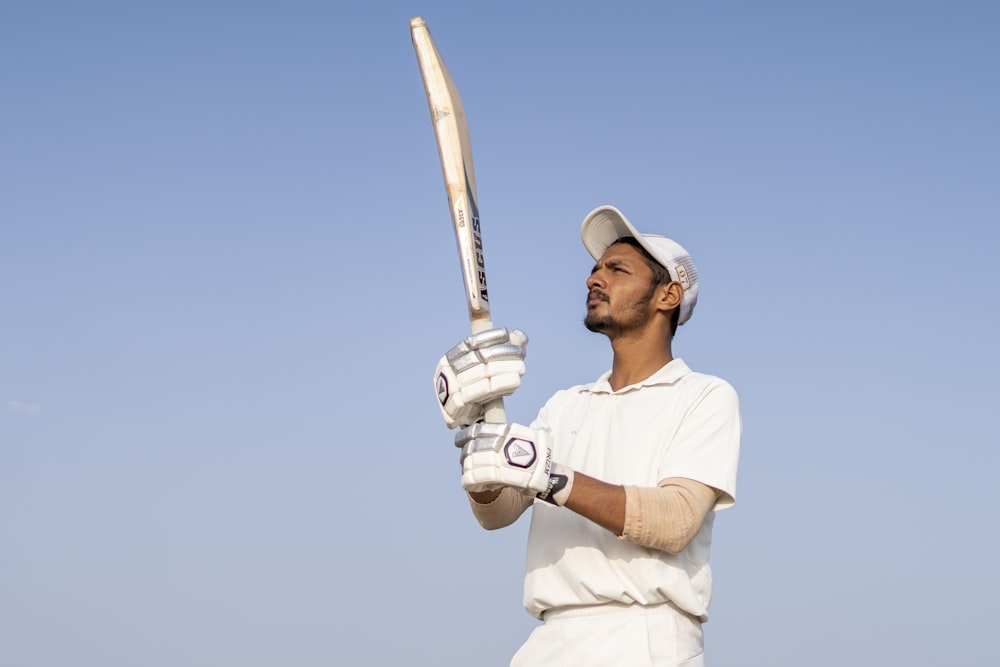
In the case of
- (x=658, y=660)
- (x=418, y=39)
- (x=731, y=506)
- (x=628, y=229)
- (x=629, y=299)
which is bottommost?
(x=658, y=660)

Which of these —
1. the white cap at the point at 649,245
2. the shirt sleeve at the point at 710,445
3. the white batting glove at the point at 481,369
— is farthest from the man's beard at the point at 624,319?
the white batting glove at the point at 481,369

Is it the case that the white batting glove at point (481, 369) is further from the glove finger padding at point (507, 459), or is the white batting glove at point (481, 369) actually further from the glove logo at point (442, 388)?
the glove finger padding at point (507, 459)

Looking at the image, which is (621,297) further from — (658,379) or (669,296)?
(658,379)

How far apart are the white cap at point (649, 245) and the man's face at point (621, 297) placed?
0.09 meters

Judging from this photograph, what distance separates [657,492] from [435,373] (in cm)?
100

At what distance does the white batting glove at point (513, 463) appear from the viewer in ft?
13.8

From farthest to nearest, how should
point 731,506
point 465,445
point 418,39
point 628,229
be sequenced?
point 628,229, point 418,39, point 731,506, point 465,445

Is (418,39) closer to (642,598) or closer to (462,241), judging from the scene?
(462,241)

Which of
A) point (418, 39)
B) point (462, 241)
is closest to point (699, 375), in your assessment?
point (462, 241)

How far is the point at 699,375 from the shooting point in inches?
200

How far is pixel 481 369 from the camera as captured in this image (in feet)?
14.3

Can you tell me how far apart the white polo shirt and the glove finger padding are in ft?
2.04

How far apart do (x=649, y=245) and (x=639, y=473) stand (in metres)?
1.10

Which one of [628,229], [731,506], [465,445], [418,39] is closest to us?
[465,445]
